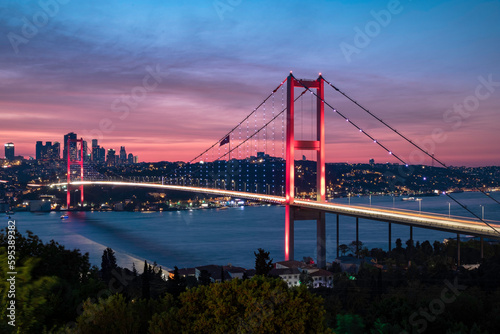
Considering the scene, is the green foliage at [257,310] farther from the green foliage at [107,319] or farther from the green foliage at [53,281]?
the green foliage at [53,281]

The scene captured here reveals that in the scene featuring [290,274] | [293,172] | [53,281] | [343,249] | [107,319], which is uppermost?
[293,172]

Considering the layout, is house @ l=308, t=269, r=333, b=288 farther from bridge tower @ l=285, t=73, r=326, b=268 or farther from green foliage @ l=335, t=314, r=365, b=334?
green foliage @ l=335, t=314, r=365, b=334

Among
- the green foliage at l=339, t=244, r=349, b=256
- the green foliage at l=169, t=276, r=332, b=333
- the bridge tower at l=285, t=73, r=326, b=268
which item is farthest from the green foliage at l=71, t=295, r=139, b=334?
the green foliage at l=339, t=244, r=349, b=256

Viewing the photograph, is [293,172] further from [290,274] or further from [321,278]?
[321,278]

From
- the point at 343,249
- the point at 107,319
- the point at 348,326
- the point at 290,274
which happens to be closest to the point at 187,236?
the point at 343,249

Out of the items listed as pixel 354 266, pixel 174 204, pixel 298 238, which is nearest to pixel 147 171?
pixel 174 204
